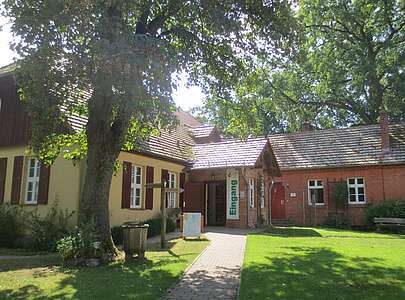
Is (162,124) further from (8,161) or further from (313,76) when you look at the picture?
(313,76)

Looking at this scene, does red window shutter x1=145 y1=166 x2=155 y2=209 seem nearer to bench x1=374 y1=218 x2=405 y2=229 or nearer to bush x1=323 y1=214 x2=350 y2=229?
bench x1=374 y1=218 x2=405 y2=229

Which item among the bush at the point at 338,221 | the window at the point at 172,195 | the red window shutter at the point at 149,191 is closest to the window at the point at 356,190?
the bush at the point at 338,221

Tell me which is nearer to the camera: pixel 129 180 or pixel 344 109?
pixel 129 180

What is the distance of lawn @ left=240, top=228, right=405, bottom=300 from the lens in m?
7.14

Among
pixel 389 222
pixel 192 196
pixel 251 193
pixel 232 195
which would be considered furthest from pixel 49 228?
pixel 389 222

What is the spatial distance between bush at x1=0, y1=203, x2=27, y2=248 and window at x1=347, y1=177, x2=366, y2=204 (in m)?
19.2

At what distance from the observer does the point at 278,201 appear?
2892cm

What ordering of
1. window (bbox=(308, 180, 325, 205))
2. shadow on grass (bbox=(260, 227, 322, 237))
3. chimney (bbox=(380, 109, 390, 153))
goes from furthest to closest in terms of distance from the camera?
1. window (bbox=(308, 180, 325, 205))
2. chimney (bbox=(380, 109, 390, 153))
3. shadow on grass (bbox=(260, 227, 322, 237))

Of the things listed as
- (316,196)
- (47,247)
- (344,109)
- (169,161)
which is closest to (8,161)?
(47,247)

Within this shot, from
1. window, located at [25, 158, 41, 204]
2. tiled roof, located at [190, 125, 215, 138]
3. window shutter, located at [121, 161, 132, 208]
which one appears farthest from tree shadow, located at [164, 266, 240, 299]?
tiled roof, located at [190, 125, 215, 138]

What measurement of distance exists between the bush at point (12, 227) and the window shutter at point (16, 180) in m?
0.60

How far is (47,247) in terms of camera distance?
1383 cm

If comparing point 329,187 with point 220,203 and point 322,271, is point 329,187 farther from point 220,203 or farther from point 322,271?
point 322,271

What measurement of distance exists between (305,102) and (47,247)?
27409mm
